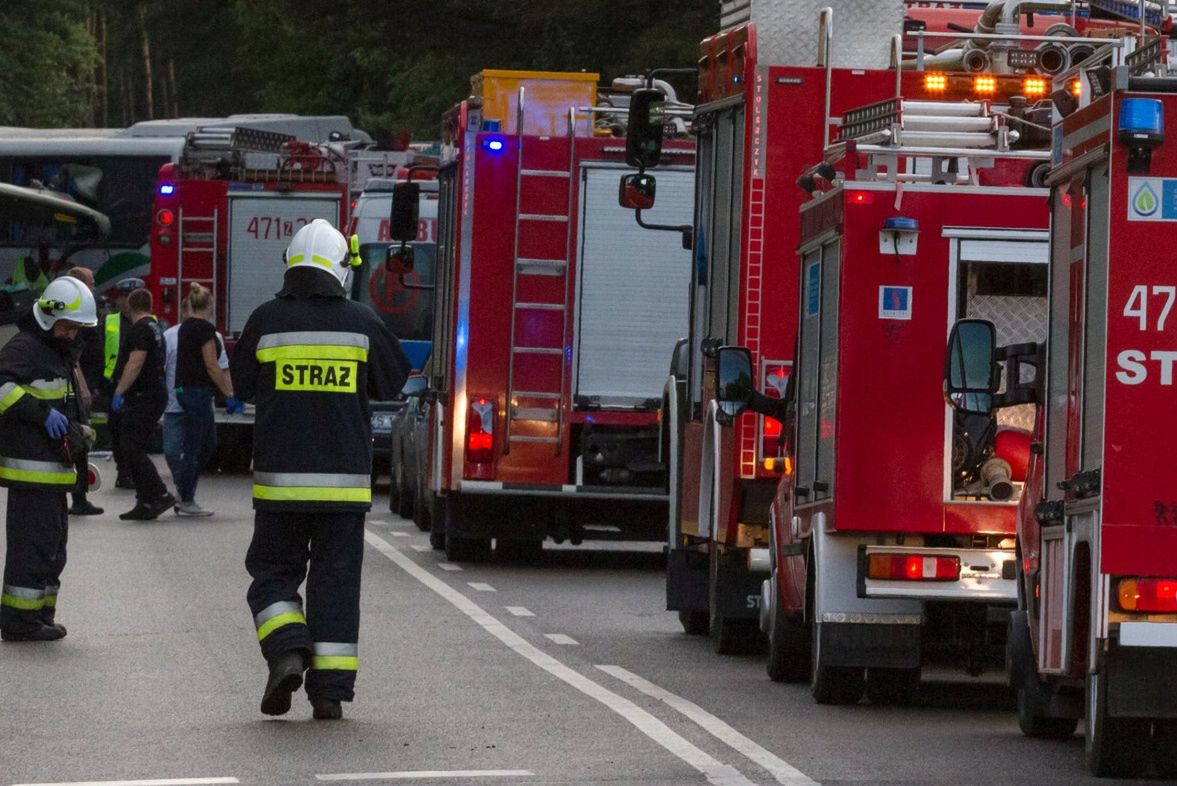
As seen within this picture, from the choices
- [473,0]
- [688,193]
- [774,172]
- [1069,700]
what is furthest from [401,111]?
[1069,700]

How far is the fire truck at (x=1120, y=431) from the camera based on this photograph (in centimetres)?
873

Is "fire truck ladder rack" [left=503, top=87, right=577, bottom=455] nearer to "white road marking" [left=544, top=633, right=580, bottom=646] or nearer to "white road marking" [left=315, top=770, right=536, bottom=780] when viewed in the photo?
"white road marking" [left=544, top=633, right=580, bottom=646]

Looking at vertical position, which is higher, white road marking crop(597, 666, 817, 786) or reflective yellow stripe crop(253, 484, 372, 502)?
reflective yellow stripe crop(253, 484, 372, 502)

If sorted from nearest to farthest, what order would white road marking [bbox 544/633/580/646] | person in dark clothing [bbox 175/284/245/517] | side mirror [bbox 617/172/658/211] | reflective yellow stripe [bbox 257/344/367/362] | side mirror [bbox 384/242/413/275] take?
1. reflective yellow stripe [bbox 257/344/367/362]
2. white road marking [bbox 544/633/580/646]
3. side mirror [bbox 617/172/658/211]
4. side mirror [bbox 384/242/413/275]
5. person in dark clothing [bbox 175/284/245/517]

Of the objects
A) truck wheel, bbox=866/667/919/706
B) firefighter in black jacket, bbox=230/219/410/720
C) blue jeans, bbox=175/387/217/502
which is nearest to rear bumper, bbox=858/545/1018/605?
truck wheel, bbox=866/667/919/706

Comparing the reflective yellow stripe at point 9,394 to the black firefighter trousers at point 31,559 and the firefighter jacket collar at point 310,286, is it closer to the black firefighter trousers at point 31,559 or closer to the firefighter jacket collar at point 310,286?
the black firefighter trousers at point 31,559

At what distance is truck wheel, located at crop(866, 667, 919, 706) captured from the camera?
1162 cm

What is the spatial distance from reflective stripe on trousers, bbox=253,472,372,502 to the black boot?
23.1 inches

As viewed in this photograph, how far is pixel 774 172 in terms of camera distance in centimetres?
1359

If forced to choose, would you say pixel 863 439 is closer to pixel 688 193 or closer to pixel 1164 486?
pixel 1164 486

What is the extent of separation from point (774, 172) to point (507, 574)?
19.8ft

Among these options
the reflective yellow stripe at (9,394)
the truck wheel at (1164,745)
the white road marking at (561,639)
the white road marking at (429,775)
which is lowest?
the white road marking at (561,639)

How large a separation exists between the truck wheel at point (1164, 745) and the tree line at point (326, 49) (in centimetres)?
Answer: 2282

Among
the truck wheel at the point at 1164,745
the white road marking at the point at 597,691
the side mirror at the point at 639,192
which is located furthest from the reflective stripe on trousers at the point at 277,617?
the side mirror at the point at 639,192
